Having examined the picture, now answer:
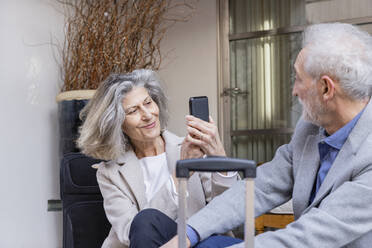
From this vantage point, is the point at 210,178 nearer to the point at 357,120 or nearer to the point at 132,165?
the point at 132,165

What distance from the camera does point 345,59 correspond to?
1224 millimetres

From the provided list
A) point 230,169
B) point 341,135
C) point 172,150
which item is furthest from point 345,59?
point 172,150

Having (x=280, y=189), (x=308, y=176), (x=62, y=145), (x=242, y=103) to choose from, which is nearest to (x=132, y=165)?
(x=280, y=189)

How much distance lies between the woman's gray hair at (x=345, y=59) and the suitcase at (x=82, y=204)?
1.21 meters

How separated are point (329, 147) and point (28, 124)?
209 cm

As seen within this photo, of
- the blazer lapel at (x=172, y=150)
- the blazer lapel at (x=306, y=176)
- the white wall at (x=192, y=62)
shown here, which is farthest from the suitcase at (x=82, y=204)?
the white wall at (x=192, y=62)

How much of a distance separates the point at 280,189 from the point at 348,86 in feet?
1.22

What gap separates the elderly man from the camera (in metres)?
1.16

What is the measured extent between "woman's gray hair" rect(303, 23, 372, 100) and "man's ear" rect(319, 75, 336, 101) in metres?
0.01

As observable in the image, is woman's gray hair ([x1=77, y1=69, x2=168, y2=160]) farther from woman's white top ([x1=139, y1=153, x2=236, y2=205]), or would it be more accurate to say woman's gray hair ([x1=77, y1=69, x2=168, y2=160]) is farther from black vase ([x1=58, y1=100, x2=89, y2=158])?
black vase ([x1=58, y1=100, x2=89, y2=158])

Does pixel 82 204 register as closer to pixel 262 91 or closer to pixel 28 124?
pixel 28 124

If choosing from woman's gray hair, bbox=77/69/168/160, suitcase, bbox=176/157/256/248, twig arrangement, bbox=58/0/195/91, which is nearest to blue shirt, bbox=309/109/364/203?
suitcase, bbox=176/157/256/248

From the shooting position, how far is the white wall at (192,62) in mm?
3969

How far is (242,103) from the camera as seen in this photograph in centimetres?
396
